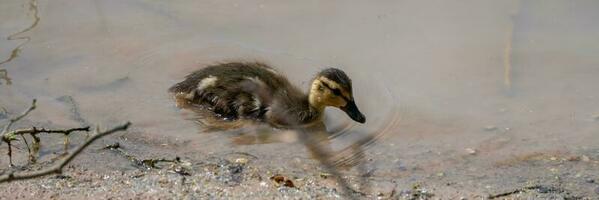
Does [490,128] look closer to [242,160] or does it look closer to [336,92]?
[336,92]

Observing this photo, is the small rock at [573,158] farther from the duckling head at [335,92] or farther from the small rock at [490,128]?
the duckling head at [335,92]

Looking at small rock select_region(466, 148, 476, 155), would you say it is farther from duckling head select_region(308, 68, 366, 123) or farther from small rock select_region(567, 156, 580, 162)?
duckling head select_region(308, 68, 366, 123)

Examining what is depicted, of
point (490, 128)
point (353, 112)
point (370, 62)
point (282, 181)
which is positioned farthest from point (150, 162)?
point (370, 62)

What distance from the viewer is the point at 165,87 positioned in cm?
589

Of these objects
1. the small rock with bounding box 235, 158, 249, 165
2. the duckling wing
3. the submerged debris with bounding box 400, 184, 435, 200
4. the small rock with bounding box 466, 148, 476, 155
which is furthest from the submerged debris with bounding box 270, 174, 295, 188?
the duckling wing

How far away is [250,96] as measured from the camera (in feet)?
18.7

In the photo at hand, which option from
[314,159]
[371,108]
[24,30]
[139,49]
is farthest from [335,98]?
[24,30]

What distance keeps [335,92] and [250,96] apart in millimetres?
538

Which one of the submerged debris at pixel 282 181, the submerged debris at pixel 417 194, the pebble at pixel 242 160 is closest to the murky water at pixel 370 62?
the pebble at pixel 242 160

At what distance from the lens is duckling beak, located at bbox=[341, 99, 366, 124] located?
5.38 metres

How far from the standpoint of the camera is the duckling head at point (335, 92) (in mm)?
5457

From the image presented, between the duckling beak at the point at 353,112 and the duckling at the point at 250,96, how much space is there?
0.09 meters

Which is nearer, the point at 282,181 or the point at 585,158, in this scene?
the point at 282,181

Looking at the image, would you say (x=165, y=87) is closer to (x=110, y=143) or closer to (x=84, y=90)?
(x=84, y=90)
